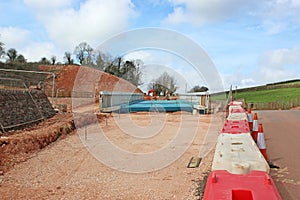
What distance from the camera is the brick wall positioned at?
11.8 metres

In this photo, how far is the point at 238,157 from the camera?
2.78 m

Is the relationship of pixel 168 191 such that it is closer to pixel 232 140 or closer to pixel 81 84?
pixel 232 140

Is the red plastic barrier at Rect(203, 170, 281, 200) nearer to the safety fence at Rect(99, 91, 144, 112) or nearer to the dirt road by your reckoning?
the dirt road

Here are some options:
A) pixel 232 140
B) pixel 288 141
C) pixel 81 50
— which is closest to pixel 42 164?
pixel 232 140

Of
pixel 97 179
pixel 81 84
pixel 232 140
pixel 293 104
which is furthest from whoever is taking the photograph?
pixel 81 84

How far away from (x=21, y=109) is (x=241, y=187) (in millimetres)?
13186

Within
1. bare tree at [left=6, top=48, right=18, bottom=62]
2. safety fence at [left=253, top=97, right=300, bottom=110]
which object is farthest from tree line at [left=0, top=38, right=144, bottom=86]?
safety fence at [left=253, top=97, right=300, bottom=110]

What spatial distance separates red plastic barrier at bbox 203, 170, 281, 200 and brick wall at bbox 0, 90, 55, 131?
10454 millimetres

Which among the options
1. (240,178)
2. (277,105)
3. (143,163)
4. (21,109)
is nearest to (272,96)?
(277,105)

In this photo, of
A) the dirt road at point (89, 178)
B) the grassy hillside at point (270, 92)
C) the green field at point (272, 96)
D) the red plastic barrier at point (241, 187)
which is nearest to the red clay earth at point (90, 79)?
the green field at point (272, 96)

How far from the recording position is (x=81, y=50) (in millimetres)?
41531

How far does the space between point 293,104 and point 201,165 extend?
102 feet

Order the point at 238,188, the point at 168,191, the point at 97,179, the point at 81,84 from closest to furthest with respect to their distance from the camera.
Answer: the point at 238,188, the point at 168,191, the point at 97,179, the point at 81,84

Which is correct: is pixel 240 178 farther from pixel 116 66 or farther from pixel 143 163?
pixel 116 66
